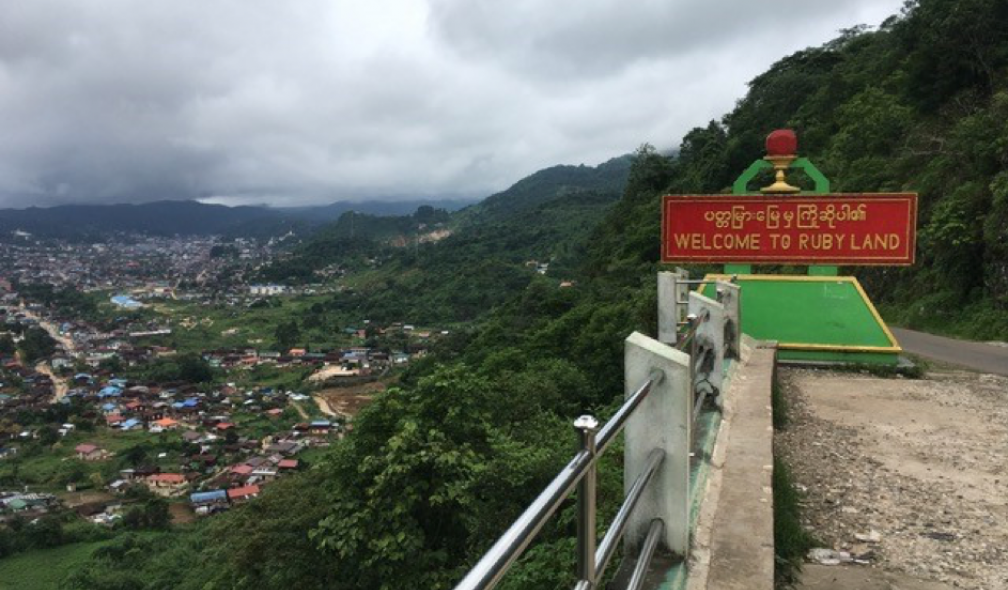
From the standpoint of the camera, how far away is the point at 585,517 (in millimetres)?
1432

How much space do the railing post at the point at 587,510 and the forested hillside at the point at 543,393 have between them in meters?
2.51

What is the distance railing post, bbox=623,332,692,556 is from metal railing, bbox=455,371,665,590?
4 centimetres

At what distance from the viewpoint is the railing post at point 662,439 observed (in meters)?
2.24

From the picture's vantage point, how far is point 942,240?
45.8 feet

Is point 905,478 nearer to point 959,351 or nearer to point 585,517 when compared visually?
point 585,517

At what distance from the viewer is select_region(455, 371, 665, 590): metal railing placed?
94 cm

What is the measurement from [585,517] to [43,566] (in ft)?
116

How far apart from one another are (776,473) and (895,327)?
12.6m

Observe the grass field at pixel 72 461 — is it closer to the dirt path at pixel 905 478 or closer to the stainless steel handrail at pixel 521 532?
the dirt path at pixel 905 478

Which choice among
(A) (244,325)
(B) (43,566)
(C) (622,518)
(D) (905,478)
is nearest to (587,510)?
(C) (622,518)

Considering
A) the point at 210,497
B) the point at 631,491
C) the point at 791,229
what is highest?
the point at 791,229

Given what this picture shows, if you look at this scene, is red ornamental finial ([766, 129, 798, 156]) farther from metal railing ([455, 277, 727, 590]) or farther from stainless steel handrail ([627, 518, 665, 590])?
stainless steel handrail ([627, 518, 665, 590])

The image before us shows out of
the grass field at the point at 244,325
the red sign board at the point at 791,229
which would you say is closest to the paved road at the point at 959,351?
the red sign board at the point at 791,229

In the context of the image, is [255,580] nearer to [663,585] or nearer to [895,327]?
[663,585]
